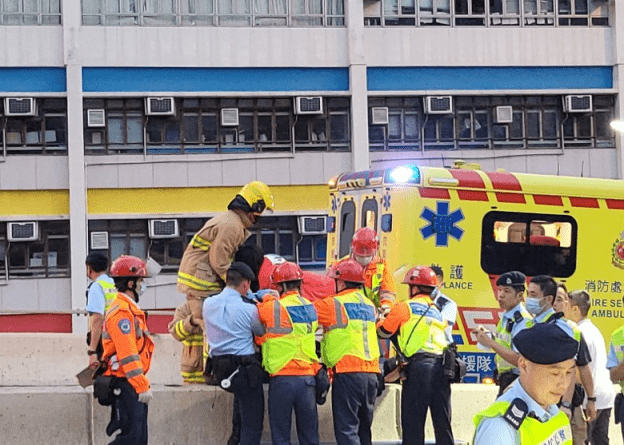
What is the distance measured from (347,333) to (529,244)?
576cm

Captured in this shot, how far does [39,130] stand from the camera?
89.0 ft

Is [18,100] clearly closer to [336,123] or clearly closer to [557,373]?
[336,123]

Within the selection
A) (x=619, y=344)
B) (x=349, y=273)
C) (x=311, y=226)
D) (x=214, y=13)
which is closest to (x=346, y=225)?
(x=349, y=273)

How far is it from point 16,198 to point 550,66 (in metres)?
12.4

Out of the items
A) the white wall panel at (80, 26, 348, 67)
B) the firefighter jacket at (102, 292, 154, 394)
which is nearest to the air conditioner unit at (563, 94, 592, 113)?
the white wall panel at (80, 26, 348, 67)

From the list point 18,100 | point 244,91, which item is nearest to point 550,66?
point 244,91

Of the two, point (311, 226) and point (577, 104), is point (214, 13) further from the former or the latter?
point (577, 104)

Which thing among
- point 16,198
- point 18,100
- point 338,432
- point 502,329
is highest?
point 18,100

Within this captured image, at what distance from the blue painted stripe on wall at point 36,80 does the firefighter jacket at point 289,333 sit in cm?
1854

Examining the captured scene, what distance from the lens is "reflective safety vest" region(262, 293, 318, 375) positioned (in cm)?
938

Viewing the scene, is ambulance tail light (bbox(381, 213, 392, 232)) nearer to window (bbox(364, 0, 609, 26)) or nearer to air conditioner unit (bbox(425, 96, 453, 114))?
air conditioner unit (bbox(425, 96, 453, 114))

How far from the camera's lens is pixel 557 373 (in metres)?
4.09

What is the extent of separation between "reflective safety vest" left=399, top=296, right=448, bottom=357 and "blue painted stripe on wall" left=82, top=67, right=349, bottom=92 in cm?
1801

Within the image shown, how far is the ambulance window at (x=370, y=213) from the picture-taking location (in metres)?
14.5
